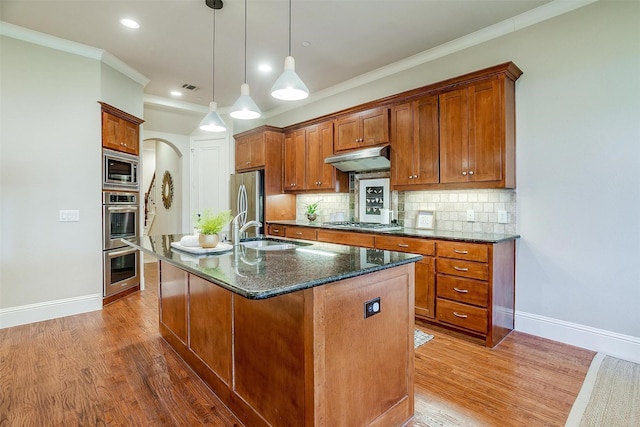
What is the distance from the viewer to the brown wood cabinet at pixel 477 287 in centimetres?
268

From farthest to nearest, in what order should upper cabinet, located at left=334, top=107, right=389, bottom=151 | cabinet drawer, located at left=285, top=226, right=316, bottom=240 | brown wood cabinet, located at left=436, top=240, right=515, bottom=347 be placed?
cabinet drawer, located at left=285, top=226, right=316, bottom=240 < upper cabinet, located at left=334, top=107, right=389, bottom=151 < brown wood cabinet, located at left=436, top=240, right=515, bottom=347

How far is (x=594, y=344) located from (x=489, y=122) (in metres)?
2.07

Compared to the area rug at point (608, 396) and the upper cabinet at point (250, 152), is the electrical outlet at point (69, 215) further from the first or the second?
the area rug at point (608, 396)

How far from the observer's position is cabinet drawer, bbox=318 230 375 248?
11.6ft

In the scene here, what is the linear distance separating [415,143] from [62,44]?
160 inches

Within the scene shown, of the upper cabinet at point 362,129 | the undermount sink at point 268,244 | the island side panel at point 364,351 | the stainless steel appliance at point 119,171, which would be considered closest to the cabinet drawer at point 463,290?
the island side panel at point 364,351

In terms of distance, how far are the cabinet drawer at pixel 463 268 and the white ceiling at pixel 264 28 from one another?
2.29 metres

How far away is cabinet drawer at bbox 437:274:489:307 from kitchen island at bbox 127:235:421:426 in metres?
1.24

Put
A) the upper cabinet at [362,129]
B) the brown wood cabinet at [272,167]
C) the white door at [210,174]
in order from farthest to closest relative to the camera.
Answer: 1. the white door at [210,174]
2. the brown wood cabinet at [272,167]
3. the upper cabinet at [362,129]

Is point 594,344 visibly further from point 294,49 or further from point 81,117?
point 81,117

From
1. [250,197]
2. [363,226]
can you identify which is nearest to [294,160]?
[250,197]

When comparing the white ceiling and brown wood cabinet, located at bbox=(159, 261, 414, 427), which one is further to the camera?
the white ceiling

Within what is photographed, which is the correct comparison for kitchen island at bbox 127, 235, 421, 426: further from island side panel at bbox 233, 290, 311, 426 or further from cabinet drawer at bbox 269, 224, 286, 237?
cabinet drawer at bbox 269, 224, 286, 237

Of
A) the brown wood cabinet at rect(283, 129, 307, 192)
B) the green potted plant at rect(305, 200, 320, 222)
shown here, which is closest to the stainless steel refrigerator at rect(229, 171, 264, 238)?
the brown wood cabinet at rect(283, 129, 307, 192)
